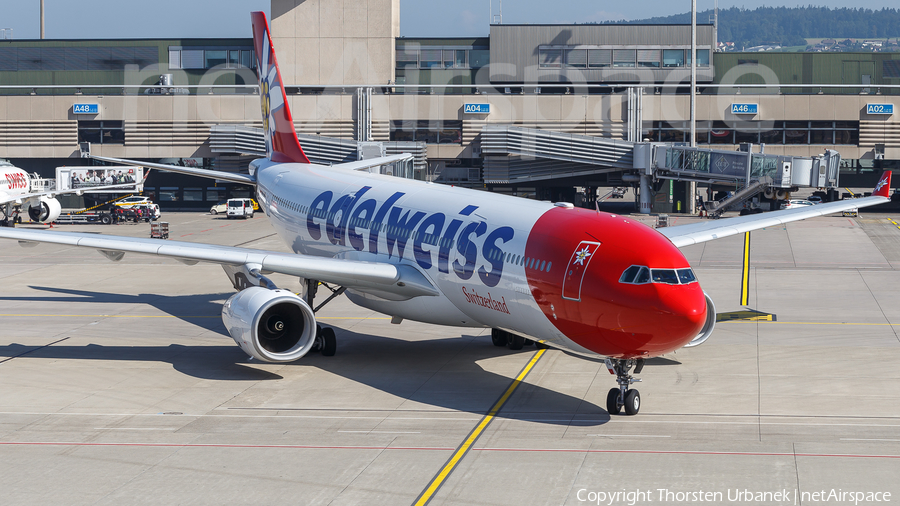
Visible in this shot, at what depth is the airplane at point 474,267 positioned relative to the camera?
63.7ft

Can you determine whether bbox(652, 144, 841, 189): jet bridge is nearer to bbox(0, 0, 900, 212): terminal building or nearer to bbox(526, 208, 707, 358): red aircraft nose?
bbox(0, 0, 900, 212): terminal building

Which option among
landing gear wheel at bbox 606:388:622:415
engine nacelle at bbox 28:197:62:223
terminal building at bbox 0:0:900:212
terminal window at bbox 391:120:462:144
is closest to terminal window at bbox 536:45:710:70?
terminal building at bbox 0:0:900:212

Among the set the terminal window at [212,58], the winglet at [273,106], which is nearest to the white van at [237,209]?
the terminal window at [212,58]

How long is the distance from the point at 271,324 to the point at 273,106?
1643cm

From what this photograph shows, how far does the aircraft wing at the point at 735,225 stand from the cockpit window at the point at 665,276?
22.1 feet

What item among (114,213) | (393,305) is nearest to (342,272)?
(393,305)

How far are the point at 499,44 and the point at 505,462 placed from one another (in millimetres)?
83783

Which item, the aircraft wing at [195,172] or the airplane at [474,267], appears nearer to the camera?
the airplane at [474,267]

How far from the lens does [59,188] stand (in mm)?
72375

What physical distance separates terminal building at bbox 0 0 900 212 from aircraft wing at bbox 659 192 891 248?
138ft

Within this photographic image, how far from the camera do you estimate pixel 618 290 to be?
19266 mm

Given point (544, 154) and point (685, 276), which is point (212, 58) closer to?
point (544, 154)

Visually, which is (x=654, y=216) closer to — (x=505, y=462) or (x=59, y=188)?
(x=59, y=188)

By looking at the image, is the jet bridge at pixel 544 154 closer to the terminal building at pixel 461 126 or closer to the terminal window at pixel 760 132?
the terminal building at pixel 461 126
